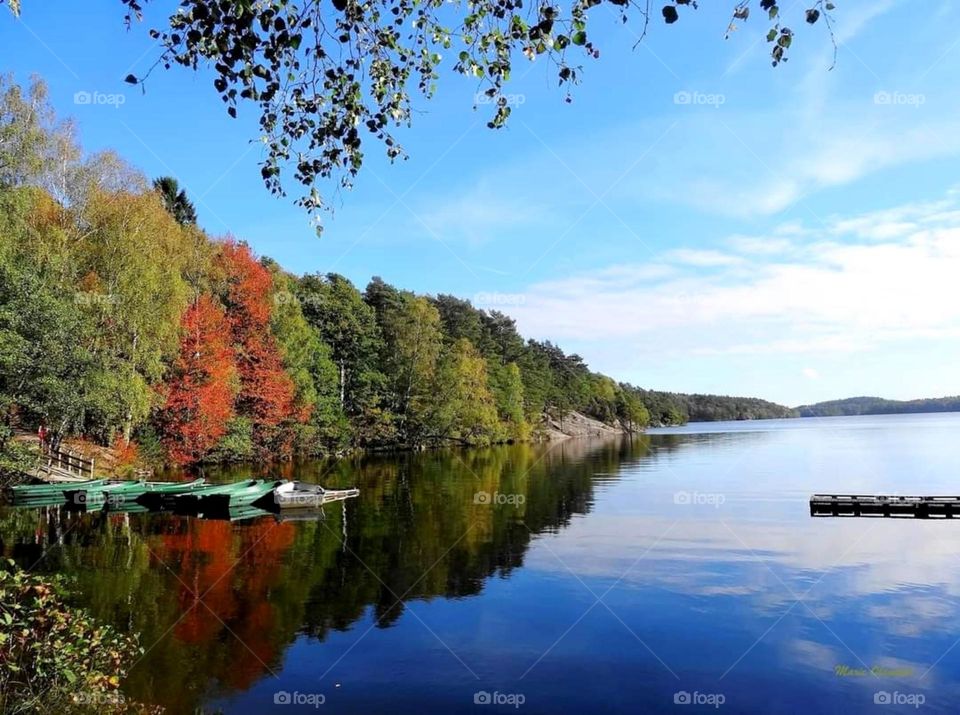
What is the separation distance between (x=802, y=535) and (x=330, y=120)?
29.7 m

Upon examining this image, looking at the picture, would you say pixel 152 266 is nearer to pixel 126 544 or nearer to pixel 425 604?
pixel 126 544

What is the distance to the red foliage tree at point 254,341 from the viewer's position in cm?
5707

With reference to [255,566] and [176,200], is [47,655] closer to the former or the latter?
[255,566]

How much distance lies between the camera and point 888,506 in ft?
115

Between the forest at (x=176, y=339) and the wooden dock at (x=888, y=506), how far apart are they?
125 ft

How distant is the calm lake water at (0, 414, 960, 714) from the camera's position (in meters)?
13.1

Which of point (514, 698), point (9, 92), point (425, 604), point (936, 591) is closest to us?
point (514, 698)

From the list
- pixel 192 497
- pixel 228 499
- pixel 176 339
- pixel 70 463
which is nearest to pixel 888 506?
pixel 228 499

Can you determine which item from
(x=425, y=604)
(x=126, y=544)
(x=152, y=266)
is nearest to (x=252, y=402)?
(x=152, y=266)

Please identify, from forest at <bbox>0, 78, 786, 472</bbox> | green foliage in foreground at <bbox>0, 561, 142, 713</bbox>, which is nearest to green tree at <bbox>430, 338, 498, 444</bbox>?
forest at <bbox>0, 78, 786, 472</bbox>

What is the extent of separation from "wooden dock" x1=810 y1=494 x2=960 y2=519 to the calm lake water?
57.3 inches

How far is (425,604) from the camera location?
18531 mm

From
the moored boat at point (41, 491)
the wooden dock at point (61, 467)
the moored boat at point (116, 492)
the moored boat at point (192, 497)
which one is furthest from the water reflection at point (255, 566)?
the wooden dock at point (61, 467)

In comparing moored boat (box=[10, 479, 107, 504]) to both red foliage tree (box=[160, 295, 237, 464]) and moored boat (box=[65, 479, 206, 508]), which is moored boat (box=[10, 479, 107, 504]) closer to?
moored boat (box=[65, 479, 206, 508])
